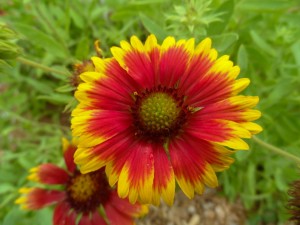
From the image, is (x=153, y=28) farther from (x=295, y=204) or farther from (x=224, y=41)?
(x=295, y=204)

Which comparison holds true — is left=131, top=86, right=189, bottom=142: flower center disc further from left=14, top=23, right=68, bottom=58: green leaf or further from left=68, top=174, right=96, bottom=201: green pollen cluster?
left=14, top=23, right=68, bottom=58: green leaf

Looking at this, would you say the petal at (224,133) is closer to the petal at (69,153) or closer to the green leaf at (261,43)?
the petal at (69,153)

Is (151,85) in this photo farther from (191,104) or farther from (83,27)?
(83,27)

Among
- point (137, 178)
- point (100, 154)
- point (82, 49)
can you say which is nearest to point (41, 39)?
point (82, 49)

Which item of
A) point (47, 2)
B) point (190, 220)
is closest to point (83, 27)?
point (47, 2)

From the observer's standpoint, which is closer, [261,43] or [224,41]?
[224,41]

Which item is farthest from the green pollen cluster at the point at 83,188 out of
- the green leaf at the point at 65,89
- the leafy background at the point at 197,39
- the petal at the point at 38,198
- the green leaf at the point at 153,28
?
the green leaf at the point at 153,28
